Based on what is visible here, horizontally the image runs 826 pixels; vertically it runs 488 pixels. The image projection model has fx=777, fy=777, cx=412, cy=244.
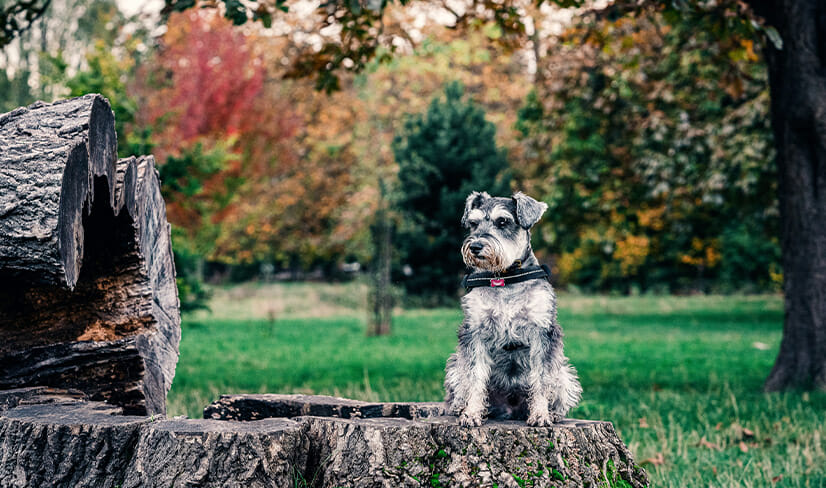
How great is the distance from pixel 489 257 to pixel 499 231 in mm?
194

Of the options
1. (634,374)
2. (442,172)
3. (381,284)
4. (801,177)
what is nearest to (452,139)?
(442,172)

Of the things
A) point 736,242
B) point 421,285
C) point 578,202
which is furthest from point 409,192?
point 736,242

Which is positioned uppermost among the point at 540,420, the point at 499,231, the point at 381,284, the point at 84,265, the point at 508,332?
the point at 499,231

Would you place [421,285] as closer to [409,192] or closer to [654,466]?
[409,192]

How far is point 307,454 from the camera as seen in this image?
3646 millimetres

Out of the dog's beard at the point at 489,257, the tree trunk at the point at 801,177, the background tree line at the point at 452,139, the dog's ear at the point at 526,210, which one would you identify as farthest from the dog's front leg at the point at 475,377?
the tree trunk at the point at 801,177

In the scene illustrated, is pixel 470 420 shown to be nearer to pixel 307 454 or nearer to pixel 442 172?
pixel 307 454

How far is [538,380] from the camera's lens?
3.55m

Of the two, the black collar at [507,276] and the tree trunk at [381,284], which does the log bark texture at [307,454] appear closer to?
the black collar at [507,276]

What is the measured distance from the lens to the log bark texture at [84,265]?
3.52 m

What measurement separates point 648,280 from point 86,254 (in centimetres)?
3035

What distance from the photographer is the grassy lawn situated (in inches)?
231

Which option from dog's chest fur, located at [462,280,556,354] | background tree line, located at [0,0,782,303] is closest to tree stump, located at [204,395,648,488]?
dog's chest fur, located at [462,280,556,354]

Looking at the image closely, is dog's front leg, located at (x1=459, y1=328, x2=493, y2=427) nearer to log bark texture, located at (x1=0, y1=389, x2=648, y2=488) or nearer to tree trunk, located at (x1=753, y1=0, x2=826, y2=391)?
log bark texture, located at (x1=0, y1=389, x2=648, y2=488)
